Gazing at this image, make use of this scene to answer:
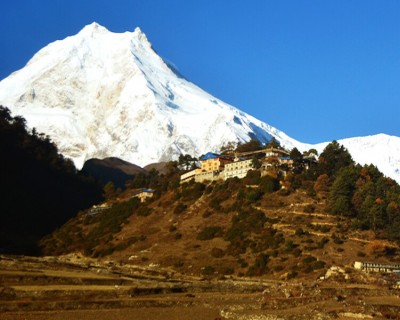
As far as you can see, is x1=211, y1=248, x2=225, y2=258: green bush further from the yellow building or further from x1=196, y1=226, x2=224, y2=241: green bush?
the yellow building

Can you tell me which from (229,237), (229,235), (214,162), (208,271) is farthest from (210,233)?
(214,162)

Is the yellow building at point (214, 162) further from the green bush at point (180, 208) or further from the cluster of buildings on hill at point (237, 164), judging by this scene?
the green bush at point (180, 208)

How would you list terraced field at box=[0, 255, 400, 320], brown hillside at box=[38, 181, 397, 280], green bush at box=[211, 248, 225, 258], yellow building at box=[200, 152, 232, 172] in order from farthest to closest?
1. yellow building at box=[200, 152, 232, 172]
2. green bush at box=[211, 248, 225, 258]
3. brown hillside at box=[38, 181, 397, 280]
4. terraced field at box=[0, 255, 400, 320]

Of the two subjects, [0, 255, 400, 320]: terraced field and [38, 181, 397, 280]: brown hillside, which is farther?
Result: [38, 181, 397, 280]: brown hillside

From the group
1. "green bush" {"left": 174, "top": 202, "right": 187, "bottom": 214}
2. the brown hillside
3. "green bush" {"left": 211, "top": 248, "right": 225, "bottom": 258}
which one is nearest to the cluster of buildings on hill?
the brown hillside

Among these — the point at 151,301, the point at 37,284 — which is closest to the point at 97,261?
the point at 37,284

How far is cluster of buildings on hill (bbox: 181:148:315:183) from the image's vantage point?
10531 centimetres

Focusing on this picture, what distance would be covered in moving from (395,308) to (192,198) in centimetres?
6278

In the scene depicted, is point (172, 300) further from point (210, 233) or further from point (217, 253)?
point (210, 233)

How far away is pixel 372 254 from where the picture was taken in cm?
7469

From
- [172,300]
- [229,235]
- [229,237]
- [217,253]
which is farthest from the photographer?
[229,235]

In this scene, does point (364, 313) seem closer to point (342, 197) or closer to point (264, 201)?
point (342, 197)

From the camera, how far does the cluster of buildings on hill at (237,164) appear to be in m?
105

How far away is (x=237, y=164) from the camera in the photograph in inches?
4355
